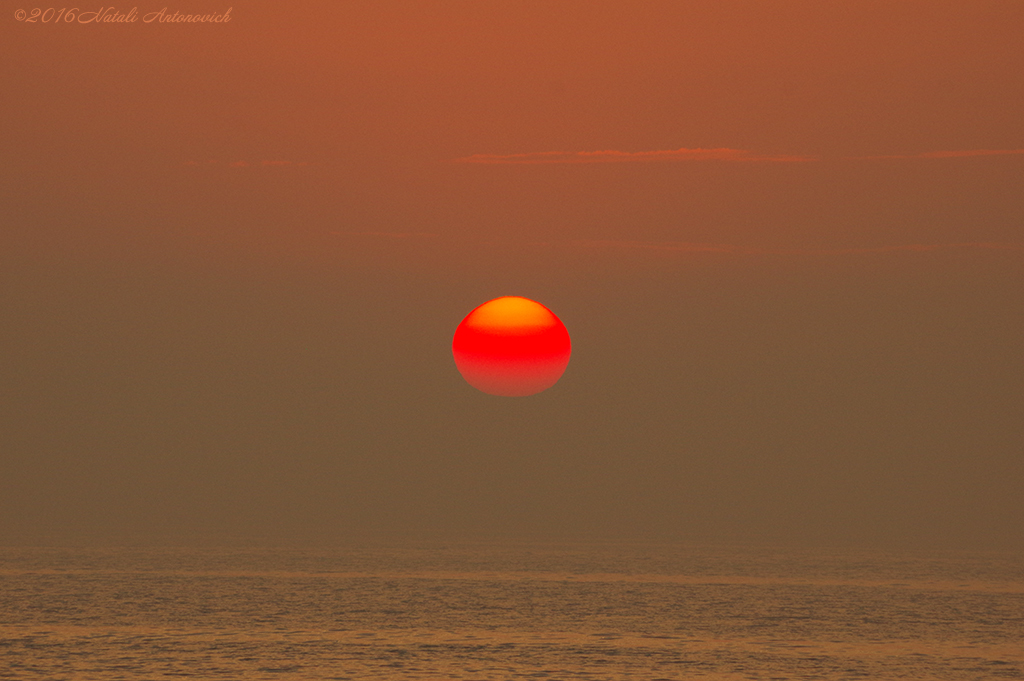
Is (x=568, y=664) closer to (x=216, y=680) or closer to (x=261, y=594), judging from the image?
(x=216, y=680)

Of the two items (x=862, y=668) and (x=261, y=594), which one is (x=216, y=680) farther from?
(x=261, y=594)

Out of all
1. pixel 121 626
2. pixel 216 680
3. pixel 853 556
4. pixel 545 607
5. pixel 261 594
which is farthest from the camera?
pixel 853 556

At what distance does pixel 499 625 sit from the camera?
58.8 meters

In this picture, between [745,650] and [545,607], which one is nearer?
[745,650]

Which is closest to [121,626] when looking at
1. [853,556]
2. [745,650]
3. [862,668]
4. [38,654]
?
[38,654]

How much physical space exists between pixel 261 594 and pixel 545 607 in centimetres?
2058

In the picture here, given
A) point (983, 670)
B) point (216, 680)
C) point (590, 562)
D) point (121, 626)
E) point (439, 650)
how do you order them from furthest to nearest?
point (590, 562) → point (121, 626) → point (439, 650) → point (983, 670) → point (216, 680)

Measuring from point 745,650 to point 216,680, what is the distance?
Answer: 2002 cm

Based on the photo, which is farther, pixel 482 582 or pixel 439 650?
pixel 482 582

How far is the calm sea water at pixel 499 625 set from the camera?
42.5 meters

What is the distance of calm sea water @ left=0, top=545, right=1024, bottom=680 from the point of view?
42469mm

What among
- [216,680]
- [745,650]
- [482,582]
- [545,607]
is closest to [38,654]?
[216,680]

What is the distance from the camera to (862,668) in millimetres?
42938

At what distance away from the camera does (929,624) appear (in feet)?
203
